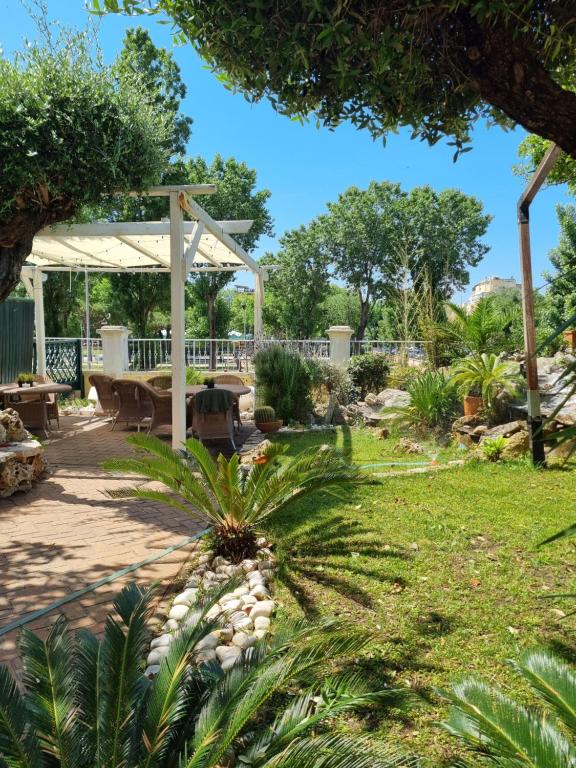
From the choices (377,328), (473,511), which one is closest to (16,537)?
(473,511)

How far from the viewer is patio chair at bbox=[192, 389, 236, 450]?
292 inches

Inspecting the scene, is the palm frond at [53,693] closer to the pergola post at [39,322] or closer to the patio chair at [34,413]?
the patio chair at [34,413]

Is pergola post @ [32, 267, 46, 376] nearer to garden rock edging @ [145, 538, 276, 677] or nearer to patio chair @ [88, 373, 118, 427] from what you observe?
patio chair @ [88, 373, 118, 427]

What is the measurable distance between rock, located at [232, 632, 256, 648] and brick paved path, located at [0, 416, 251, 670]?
496 millimetres

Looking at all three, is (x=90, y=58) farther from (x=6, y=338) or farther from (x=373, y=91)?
(x=6, y=338)

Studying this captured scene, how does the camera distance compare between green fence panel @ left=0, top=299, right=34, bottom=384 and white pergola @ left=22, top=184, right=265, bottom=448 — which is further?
green fence panel @ left=0, top=299, right=34, bottom=384

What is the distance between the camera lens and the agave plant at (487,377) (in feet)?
24.7

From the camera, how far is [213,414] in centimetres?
763

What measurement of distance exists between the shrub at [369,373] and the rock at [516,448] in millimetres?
5393

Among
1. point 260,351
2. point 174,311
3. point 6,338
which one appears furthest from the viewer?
point 6,338

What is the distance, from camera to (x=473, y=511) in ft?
15.2

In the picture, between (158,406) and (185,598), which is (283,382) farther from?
(185,598)

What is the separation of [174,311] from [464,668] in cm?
535

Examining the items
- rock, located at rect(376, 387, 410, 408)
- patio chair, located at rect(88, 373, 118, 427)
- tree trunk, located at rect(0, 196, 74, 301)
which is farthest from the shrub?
tree trunk, located at rect(0, 196, 74, 301)
